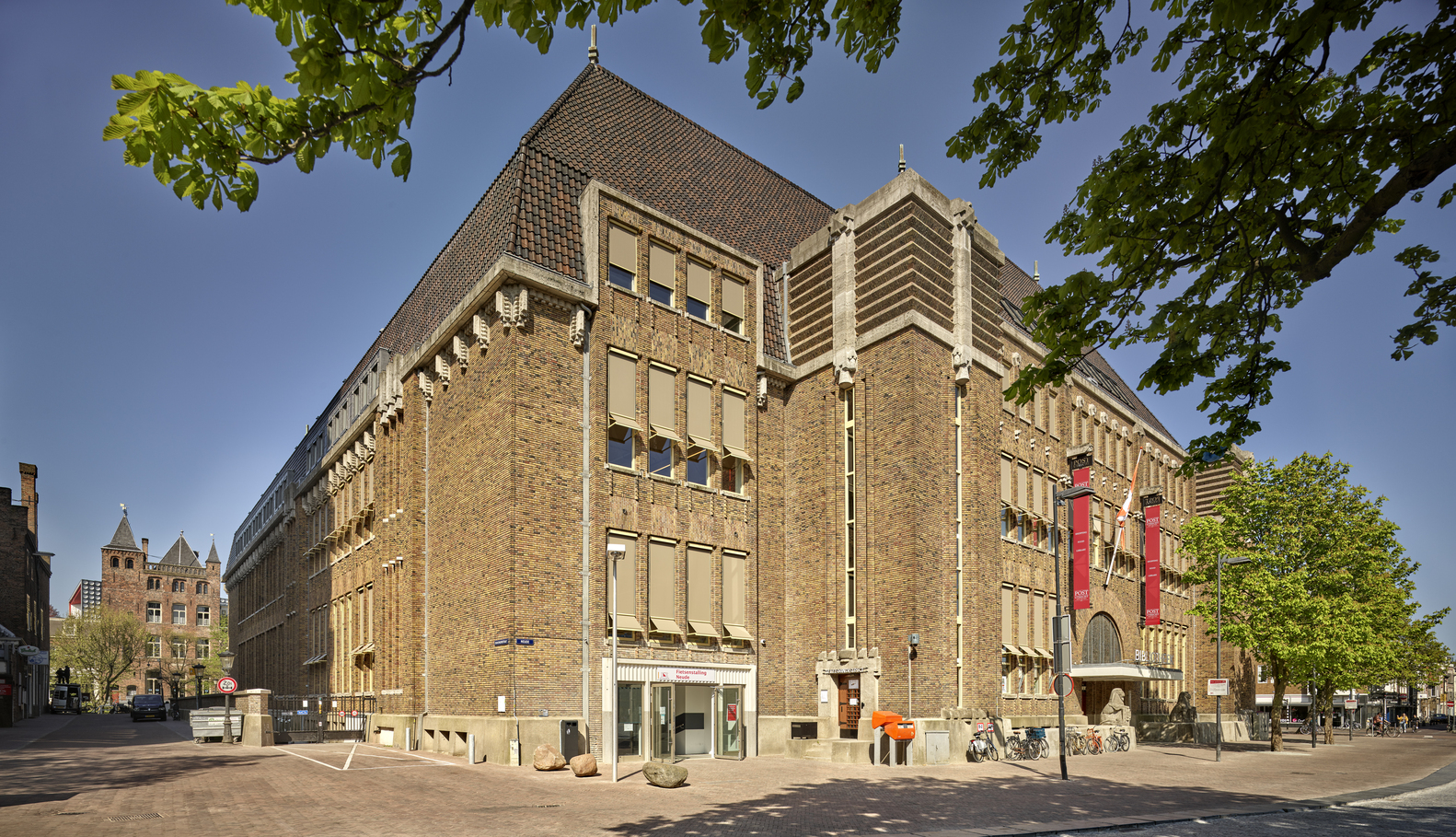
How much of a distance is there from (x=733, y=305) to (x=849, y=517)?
775cm

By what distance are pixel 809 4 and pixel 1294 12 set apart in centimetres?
374

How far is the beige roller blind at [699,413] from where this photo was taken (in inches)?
1046

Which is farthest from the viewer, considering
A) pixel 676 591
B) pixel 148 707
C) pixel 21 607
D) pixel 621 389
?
pixel 21 607

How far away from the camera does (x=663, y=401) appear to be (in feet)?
85.3

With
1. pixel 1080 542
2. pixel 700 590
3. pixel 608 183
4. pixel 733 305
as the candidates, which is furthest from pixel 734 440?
pixel 1080 542

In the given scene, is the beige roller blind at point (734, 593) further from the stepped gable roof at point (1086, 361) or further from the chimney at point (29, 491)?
the chimney at point (29, 491)

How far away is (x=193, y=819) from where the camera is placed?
41.3ft

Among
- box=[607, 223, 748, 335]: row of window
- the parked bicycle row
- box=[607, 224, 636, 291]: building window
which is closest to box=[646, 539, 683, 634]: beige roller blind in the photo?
box=[607, 223, 748, 335]: row of window

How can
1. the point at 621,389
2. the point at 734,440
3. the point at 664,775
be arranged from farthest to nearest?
the point at 734,440
the point at 621,389
the point at 664,775

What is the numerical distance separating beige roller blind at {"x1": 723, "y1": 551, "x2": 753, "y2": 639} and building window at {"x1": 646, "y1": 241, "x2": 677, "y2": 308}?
792 cm

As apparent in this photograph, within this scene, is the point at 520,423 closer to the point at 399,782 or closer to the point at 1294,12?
the point at 399,782

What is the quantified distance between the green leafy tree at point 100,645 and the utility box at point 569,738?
258 ft

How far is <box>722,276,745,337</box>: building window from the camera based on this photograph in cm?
2861

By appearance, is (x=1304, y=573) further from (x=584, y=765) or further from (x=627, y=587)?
(x=584, y=765)
